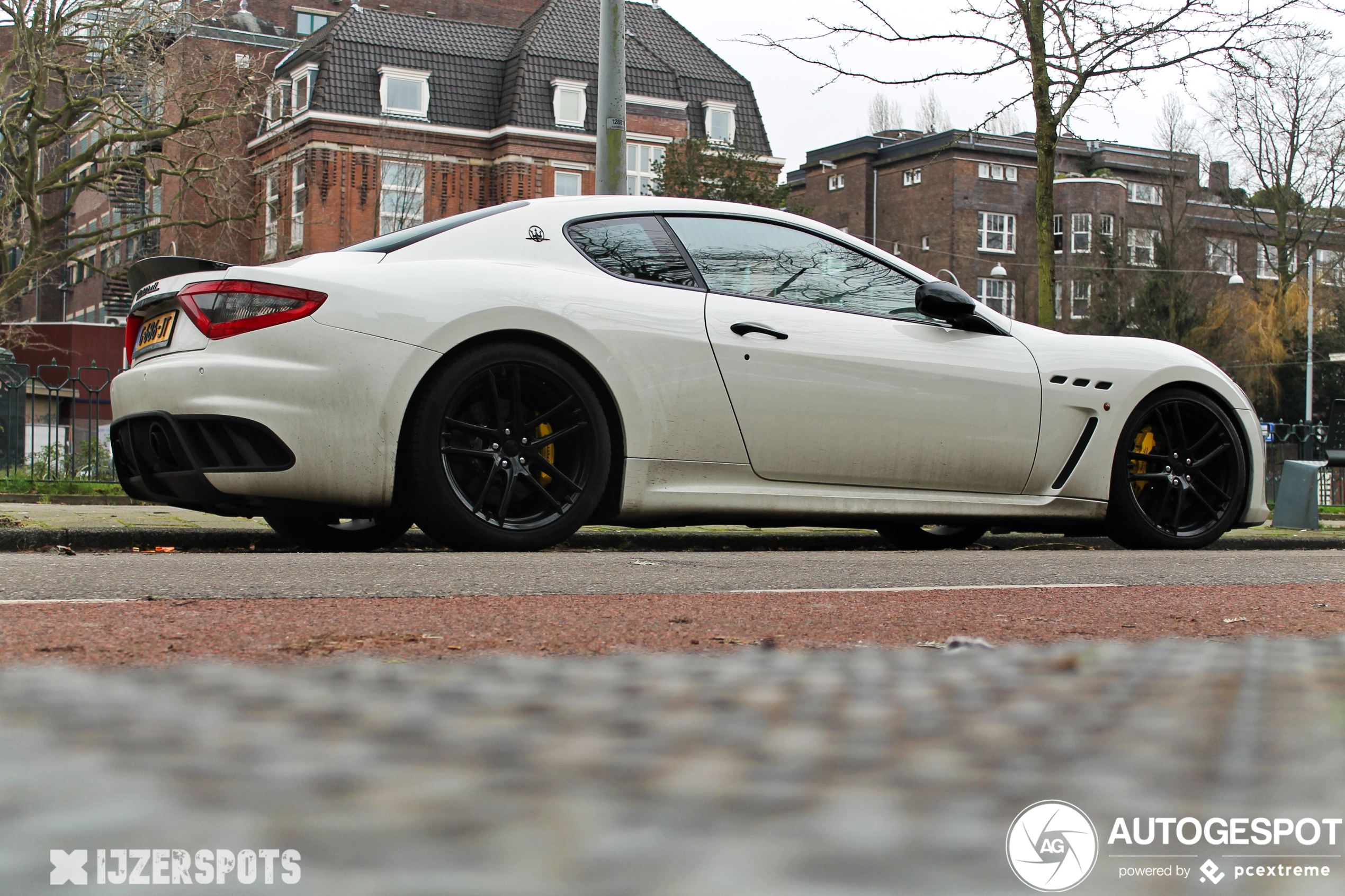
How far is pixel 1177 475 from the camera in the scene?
6371 millimetres

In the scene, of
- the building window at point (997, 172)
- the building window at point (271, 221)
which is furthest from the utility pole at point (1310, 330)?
the building window at point (271, 221)

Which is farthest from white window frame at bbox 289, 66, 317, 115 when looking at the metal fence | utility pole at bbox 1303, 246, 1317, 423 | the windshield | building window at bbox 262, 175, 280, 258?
the windshield

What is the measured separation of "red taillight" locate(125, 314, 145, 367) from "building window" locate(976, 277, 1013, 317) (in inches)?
2280

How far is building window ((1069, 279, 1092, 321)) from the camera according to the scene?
5159 centimetres

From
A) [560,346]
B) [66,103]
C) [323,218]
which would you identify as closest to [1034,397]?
[560,346]

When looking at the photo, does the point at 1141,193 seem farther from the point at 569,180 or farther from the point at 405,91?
the point at 405,91

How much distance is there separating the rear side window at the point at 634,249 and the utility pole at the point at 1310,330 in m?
43.3

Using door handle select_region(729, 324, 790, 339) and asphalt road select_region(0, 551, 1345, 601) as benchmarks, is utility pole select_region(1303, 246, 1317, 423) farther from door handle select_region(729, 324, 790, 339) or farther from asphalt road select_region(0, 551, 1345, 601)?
door handle select_region(729, 324, 790, 339)

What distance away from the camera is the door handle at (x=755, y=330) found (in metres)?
5.27

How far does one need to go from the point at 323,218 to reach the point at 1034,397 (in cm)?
3618

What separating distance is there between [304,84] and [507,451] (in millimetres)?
41958

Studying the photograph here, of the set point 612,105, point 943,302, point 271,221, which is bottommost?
point 943,302

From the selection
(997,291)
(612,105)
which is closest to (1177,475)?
(612,105)

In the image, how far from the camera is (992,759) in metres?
0.98
